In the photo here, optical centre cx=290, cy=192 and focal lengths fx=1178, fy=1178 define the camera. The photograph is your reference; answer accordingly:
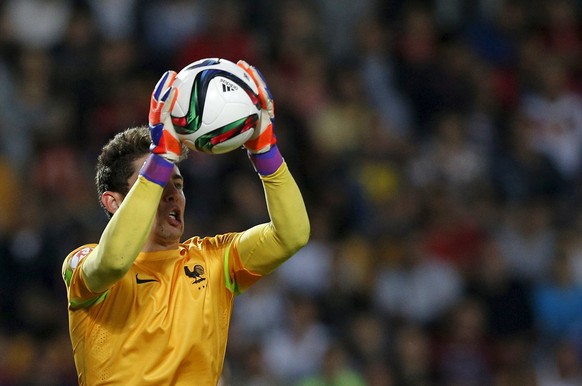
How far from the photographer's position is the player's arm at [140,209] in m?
4.01

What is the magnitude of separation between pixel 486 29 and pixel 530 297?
12.5ft

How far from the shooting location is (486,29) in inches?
502

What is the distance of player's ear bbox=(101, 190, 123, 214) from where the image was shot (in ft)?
14.9

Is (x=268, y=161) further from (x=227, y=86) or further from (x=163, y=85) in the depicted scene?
(x=163, y=85)

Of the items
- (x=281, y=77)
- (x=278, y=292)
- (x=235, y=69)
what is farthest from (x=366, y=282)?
(x=235, y=69)

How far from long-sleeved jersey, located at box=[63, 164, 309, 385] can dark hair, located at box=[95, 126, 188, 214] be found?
0.92ft

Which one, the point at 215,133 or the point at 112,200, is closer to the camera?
the point at 215,133

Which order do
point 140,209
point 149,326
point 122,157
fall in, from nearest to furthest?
point 140,209 → point 149,326 → point 122,157

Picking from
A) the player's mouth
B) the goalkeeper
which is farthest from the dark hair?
the player's mouth

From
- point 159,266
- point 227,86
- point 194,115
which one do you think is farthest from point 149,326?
point 227,86

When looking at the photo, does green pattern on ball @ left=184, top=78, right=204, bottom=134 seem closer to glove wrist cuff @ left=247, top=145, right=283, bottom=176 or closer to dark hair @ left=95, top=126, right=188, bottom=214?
glove wrist cuff @ left=247, top=145, right=283, bottom=176

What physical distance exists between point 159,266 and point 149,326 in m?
0.27

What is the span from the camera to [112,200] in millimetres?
4543

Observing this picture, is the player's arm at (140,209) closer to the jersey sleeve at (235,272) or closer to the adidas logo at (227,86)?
the adidas logo at (227,86)
